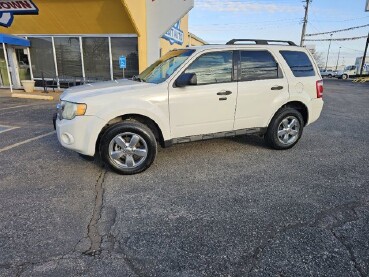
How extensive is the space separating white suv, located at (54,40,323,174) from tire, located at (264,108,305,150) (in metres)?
0.02

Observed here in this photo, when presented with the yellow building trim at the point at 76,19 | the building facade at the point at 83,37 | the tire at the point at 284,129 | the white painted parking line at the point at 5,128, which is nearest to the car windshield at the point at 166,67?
the tire at the point at 284,129

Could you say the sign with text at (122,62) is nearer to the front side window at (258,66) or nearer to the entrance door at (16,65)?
the entrance door at (16,65)

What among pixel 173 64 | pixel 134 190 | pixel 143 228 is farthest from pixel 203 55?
pixel 143 228

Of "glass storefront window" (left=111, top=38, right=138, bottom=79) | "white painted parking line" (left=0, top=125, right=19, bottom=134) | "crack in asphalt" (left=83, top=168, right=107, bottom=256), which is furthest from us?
"glass storefront window" (left=111, top=38, right=138, bottom=79)

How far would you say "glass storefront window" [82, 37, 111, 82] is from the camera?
45.6ft

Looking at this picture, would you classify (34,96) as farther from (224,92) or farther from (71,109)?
(224,92)

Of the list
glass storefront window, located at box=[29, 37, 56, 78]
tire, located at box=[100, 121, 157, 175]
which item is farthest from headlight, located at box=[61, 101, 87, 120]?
glass storefront window, located at box=[29, 37, 56, 78]

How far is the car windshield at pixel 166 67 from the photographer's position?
4.34 metres

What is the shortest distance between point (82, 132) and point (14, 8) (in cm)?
1292

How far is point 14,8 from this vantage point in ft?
42.5

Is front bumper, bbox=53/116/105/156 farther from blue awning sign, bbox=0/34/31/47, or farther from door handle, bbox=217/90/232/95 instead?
blue awning sign, bbox=0/34/31/47

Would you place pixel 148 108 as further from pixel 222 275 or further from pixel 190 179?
pixel 222 275

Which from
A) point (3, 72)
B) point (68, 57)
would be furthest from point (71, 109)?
point (3, 72)

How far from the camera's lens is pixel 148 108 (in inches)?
160
